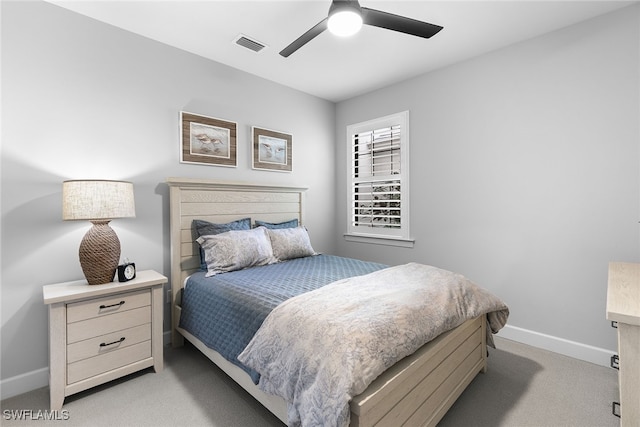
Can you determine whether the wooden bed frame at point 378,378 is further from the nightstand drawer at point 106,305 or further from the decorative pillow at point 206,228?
the nightstand drawer at point 106,305

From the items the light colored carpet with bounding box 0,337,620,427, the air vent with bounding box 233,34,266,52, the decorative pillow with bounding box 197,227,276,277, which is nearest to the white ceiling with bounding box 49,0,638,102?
the air vent with bounding box 233,34,266,52

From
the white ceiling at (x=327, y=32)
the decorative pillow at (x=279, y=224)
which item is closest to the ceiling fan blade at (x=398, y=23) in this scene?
the white ceiling at (x=327, y=32)

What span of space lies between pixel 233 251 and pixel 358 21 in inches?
74.3

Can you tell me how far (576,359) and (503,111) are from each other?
2.17 m

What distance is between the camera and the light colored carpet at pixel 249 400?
1757 mm

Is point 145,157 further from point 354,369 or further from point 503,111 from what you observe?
point 503,111

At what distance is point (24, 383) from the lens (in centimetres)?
206

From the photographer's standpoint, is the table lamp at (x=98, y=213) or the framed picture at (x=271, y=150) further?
the framed picture at (x=271, y=150)

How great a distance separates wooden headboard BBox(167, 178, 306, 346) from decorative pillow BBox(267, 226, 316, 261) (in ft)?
1.29

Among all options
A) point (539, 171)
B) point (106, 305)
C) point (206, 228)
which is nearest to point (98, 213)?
point (106, 305)

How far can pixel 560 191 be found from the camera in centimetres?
253

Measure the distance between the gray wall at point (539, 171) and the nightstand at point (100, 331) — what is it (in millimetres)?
2662

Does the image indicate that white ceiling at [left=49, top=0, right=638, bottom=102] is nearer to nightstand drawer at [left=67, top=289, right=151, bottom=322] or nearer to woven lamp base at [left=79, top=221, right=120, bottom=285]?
woven lamp base at [left=79, top=221, right=120, bottom=285]

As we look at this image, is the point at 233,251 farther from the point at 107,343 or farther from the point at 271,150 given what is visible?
the point at 271,150
